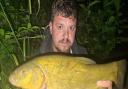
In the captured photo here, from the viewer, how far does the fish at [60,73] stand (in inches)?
69.8

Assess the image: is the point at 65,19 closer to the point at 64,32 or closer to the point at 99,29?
the point at 64,32

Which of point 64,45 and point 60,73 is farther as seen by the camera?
point 64,45

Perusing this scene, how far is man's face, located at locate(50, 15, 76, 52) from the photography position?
2.43m

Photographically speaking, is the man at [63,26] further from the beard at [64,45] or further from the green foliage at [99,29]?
the green foliage at [99,29]

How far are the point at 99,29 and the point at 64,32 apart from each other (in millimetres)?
1356

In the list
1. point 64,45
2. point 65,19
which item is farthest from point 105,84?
point 65,19

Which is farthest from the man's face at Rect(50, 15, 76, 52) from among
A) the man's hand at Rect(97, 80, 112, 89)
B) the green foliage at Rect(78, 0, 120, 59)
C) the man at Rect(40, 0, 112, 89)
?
the green foliage at Rect(78, 0, 120, 59)

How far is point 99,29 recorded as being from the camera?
3738 mm

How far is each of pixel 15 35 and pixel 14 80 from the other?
1.85ft

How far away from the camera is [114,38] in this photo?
3746 millimetres

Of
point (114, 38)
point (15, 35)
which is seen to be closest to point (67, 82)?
point (15, 35)

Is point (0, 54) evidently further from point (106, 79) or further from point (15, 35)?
point (106, 79)

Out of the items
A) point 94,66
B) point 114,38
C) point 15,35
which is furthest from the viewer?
point 114,38

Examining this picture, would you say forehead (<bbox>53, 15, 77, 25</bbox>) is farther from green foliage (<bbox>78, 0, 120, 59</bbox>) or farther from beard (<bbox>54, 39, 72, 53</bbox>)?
green foliage (<bbox>78, 0, 120, 59</bbox>)
